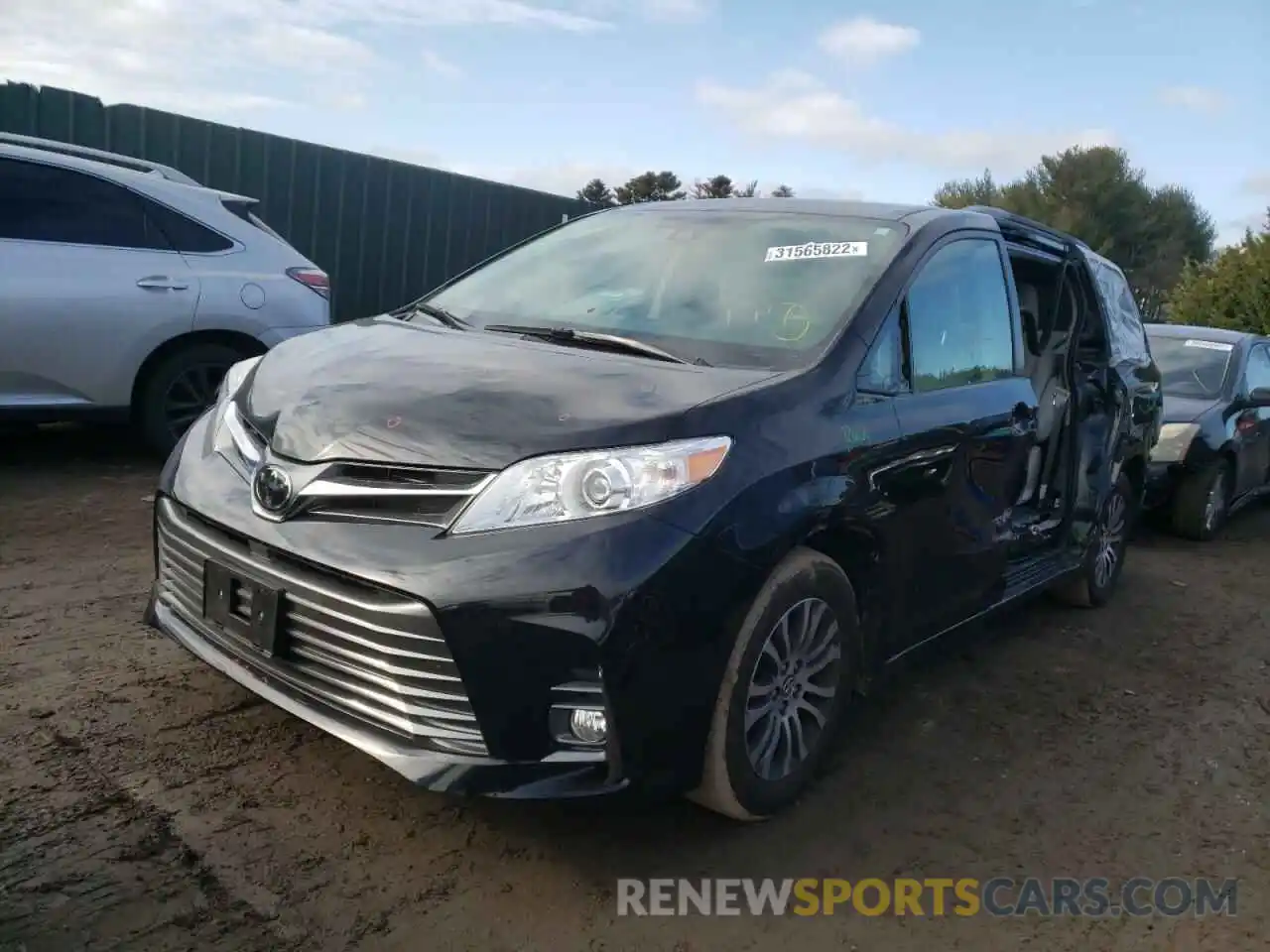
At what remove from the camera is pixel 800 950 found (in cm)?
→ 255

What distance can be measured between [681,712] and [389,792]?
36.9 inches

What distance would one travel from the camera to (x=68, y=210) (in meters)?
5.82

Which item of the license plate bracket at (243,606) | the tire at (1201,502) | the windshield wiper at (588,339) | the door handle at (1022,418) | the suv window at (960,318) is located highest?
the suv window at (960,318)

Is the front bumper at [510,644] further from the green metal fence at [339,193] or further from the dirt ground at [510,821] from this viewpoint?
the green metal fence at [339,193]

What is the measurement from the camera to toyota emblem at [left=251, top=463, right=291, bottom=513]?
269 centimetres

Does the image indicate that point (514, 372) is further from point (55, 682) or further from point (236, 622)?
point (55, 682)

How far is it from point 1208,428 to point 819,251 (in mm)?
5347

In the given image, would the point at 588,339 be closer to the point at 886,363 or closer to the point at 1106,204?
the point at 886,363

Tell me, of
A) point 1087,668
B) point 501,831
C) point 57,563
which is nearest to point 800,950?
point 501,831

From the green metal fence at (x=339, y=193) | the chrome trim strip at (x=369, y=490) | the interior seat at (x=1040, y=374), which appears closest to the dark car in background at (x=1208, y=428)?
the interior seat at (x=1040, y=374)

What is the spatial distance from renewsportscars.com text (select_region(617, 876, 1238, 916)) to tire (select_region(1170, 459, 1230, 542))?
527 centimetres

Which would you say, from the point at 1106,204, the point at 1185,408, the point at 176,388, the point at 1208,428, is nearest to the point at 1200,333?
the point at 1185,408

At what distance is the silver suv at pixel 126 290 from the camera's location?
562 cm

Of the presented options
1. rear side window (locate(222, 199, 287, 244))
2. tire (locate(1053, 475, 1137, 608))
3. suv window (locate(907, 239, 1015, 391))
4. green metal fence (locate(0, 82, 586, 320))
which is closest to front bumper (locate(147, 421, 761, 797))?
suv window (locate(907, 239, 1015, 391))
